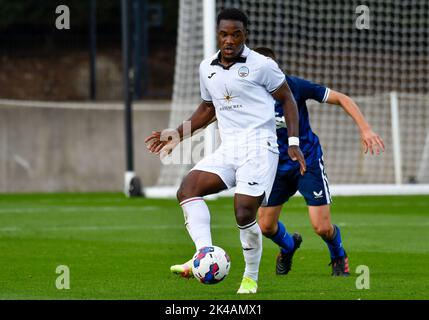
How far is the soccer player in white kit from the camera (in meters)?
8.62

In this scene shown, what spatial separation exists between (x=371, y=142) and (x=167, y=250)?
3.60 m

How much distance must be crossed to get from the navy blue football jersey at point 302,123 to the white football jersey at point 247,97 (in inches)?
58.3

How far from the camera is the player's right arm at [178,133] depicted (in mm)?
9227

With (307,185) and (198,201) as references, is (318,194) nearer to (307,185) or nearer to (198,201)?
(307,185)

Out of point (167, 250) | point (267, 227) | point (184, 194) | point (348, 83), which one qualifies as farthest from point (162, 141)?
point (348, 83)

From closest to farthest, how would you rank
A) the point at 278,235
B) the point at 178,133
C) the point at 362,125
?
the point at 178,133, the point at 362,125, the point at 278,235

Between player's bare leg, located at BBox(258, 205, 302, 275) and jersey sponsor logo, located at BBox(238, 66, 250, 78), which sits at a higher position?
jersey sponsor logo, located at BBox(238, 66, 250, 78)

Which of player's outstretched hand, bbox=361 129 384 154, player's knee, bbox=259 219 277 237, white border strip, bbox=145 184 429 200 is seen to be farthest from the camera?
white border strip, bbox=145 184 429 200

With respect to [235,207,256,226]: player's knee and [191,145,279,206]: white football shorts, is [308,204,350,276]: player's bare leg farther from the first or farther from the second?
[235,207,256,226]: player's knee

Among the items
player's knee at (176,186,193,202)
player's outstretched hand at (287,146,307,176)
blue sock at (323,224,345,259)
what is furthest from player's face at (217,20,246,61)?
blue sock at (323,224,345,259)

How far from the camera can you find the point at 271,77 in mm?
8742

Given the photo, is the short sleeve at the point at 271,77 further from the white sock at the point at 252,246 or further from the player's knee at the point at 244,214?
the white sock at the point at 252,246

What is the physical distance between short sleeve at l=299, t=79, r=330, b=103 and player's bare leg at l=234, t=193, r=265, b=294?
1.79 meters

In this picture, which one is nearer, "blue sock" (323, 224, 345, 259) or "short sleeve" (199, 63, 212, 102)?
"short sleeve" (199, 63, 212, 102)
